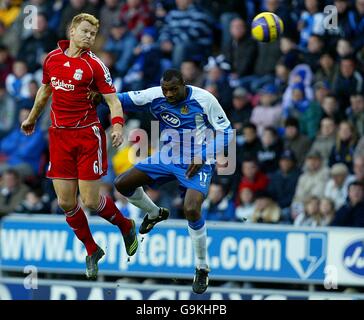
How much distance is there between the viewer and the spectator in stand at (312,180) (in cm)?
1689

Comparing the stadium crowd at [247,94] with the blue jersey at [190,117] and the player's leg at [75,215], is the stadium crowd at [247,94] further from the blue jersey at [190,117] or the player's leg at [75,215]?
the player's leg at [75,215]

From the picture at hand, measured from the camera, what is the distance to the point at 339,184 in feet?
54.7

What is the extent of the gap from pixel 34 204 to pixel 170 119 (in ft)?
19.9

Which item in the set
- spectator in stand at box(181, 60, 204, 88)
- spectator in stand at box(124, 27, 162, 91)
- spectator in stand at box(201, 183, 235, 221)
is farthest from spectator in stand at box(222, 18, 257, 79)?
Result: spectator in stand at box(201, 183, 235, 221)

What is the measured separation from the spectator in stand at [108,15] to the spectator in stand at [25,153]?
93.3 inches

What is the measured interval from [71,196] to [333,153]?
18.8 feet

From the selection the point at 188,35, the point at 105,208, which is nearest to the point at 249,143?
the point at 188,35

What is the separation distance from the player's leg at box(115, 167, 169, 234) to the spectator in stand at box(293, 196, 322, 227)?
11.6ft

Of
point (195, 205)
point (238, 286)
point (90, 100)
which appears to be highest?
point (90, 100)

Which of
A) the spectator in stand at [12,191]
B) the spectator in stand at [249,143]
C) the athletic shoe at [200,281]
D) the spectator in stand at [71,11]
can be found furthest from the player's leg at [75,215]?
the spectator in stand at [71,11]

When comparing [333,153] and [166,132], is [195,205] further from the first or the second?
[333,153]

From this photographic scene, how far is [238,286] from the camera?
16.1 meters

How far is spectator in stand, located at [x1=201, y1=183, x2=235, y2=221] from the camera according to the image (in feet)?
56.0
